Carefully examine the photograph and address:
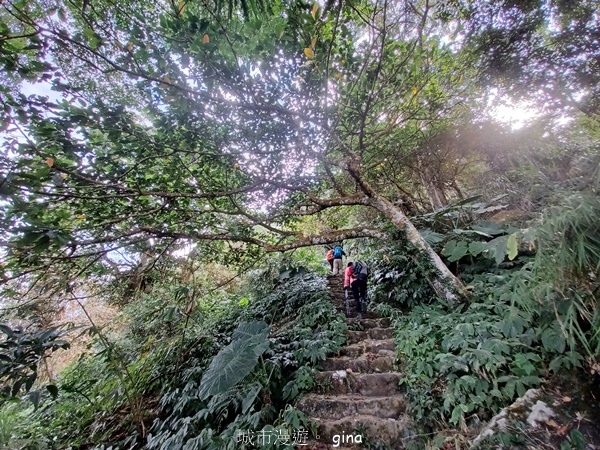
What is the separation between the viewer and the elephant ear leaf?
2857 mm

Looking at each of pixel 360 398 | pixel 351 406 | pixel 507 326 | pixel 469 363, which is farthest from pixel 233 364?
pixel 507 326

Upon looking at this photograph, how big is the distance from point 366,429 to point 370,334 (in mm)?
1546

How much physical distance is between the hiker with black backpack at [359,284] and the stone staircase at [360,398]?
709 millimetres

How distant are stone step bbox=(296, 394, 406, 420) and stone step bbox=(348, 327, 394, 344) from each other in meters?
1.03

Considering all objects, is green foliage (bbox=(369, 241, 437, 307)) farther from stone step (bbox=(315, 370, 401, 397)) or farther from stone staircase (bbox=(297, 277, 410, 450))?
stone step (bbox=(315, 370, 401, 397))

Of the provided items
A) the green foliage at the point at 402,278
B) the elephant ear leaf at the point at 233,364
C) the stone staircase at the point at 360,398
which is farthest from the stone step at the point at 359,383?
the green foliage at the point at 402,278

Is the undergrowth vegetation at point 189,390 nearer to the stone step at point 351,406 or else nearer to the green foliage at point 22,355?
the stone step at point 351,406

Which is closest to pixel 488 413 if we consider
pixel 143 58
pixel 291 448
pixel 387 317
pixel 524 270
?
pixel 524 270

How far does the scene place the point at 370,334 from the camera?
4.10 m

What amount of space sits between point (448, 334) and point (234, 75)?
3.88 metres

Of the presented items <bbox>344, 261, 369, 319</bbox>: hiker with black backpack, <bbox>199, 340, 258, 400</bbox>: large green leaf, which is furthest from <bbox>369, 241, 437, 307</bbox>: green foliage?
<bbox>199, 340, 258, 400</bbox>: large green leaf

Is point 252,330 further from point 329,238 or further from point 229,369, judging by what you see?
point 329,238

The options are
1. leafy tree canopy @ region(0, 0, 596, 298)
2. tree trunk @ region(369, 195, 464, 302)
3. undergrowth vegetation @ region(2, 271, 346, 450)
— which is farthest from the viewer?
tree trunk @ region(369, 195, 464, 302)

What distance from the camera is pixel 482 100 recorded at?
16.9ft
